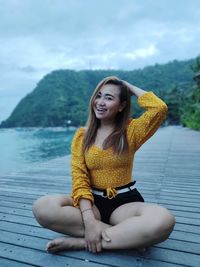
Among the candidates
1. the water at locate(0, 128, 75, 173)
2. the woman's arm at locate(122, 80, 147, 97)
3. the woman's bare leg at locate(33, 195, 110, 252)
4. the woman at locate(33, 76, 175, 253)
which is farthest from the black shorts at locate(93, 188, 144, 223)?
the water at locate(0, 128, 75, 173)

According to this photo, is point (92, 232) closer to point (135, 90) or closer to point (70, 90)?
point (135, 90)

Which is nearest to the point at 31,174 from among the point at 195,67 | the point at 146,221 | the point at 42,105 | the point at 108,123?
the point at 108,123

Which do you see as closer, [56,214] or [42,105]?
[56,214]

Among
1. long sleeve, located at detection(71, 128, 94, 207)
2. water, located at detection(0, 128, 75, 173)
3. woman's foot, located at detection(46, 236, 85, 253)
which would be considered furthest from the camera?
water, located at detection(0, 128, 75, 173)

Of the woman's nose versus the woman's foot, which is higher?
the woman's nose

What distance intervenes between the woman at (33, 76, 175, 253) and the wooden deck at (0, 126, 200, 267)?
89 millimetres

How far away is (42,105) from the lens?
42.9 meters

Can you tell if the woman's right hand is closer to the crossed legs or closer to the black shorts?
the crossed legs

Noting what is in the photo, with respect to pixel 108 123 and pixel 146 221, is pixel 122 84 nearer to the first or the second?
pixel 108 123

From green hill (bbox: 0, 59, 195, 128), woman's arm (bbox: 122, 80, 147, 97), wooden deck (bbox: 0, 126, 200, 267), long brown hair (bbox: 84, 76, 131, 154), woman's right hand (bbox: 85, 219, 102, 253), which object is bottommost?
wooden deck (bbox: 0, 126, 200, 267)

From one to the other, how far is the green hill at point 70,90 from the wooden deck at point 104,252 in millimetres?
31316

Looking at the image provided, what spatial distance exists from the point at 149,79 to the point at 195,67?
25725mm

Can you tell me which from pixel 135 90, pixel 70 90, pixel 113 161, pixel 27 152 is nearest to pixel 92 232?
pixel 113 161

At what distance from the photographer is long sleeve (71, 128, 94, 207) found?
1.72 m
